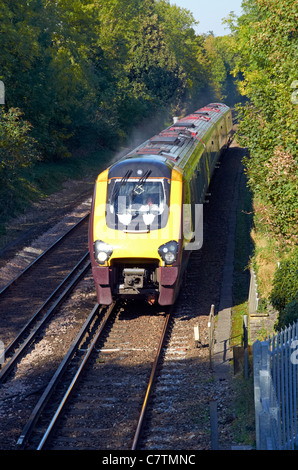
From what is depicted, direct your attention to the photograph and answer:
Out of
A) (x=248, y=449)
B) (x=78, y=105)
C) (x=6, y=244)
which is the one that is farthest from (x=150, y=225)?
(x=78, y=105)

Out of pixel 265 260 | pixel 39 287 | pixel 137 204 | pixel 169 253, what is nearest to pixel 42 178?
pixel 39 287

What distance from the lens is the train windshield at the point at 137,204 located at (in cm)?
1373

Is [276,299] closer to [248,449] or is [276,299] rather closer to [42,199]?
[248,449]

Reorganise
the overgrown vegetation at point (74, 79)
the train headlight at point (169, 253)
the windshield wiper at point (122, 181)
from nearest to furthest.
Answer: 1. the train headlight at point (169, 253)
2. the windshield wiper at point (122, 181)
3. the overgrown vegetation at point (74, 79)

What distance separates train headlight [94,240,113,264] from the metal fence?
17.4 feet

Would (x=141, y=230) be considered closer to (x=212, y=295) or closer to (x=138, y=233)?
(x=138, y=233)

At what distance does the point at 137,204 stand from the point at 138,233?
821mm

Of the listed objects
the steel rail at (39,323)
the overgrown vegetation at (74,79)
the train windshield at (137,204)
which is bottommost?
the steel rail at (39,323)

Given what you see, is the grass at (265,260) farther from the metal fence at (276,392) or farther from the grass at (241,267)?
the metal fence at (276,392)

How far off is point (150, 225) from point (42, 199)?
16.0 meters

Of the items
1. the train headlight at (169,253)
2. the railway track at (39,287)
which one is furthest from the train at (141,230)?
the railway track at (39,287)

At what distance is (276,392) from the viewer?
8688 mm

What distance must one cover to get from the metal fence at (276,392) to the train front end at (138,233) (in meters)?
4.74

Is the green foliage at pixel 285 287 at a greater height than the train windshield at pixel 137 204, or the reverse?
the train windshield at pixel 137 204
